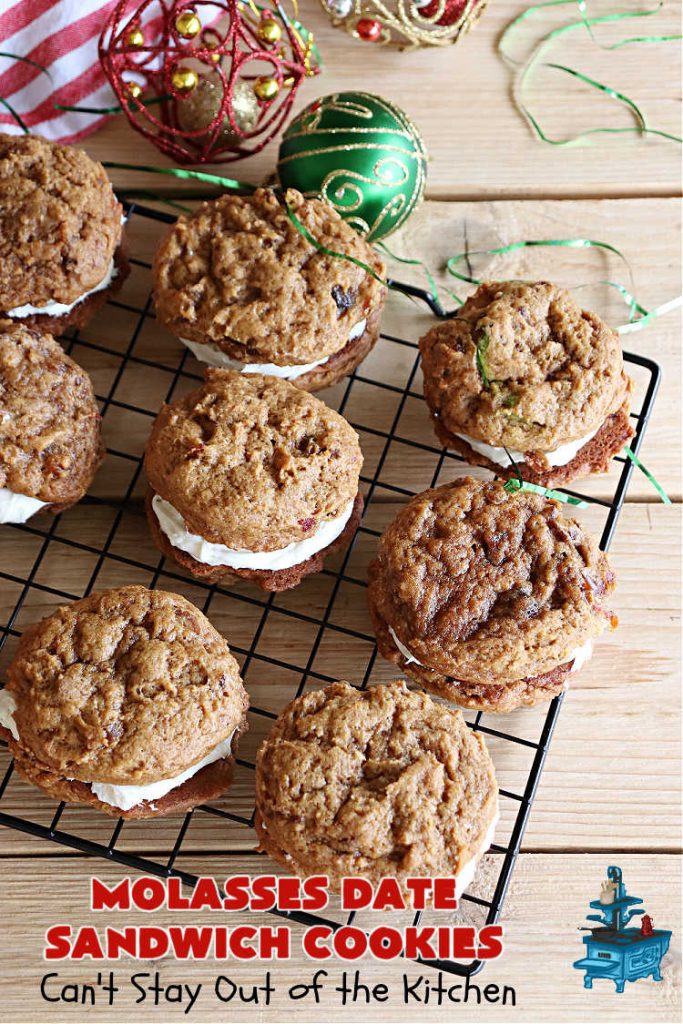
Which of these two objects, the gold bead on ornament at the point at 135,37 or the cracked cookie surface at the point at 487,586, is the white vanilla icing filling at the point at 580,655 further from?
the gold bead on ornament at the point at 135,37

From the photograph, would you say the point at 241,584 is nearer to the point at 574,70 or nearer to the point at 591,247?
the point at 591,247

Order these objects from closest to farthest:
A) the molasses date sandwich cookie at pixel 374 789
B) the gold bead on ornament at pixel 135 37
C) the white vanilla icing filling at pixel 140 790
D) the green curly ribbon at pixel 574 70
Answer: the molasses date sandwich cookie at pixel 374 789, the white vanilla icing filling at pixel 140 790, the gold bead on ornament at pixel 135 37, the green curly ribbon at pixel 574 70

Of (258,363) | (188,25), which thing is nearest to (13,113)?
(188,25)

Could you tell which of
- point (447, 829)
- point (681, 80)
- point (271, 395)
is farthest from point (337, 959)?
point (681, 80)

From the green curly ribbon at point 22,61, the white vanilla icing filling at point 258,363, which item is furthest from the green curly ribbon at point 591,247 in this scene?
the green curly ribbon at point 22,61

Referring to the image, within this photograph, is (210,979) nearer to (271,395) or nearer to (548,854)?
(548,854)

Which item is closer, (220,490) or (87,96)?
(220,490)
